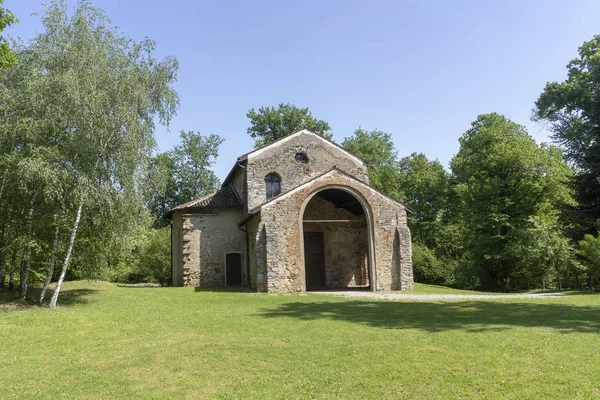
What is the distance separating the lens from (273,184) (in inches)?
1035

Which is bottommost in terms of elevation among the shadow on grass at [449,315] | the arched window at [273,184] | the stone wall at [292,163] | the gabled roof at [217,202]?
the shadow on grass at [449,315]

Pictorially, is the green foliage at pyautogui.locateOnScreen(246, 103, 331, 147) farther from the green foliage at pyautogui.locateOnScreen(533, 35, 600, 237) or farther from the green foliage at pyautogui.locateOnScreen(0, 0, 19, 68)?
the green foliage at pyautogui.locateOnScreen(0, 0, 19, 68)

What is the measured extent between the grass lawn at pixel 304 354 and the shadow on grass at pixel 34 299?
7.94 ft

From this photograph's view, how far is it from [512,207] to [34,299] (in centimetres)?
2831

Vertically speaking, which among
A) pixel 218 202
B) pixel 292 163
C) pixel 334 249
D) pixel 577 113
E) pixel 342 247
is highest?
pixel 577 113

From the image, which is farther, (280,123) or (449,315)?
(280,123)

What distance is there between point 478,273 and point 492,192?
19.7 feet

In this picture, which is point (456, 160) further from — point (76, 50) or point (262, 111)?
point (76, 50)

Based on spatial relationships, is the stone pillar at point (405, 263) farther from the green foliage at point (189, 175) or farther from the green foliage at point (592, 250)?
the green foliage at point (189, 175)

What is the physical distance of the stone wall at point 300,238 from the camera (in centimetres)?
2080

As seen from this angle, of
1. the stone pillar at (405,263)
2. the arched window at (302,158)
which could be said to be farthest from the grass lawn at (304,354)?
the arched window at (302,158)

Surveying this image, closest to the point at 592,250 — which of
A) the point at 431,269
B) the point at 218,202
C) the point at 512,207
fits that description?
the point at 512,207

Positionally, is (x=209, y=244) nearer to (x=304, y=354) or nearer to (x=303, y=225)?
(x=303, y=225)

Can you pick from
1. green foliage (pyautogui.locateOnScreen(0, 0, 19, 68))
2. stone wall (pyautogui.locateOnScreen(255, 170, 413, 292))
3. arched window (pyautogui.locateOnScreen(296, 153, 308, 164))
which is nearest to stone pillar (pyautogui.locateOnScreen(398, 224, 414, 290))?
stone wall (pyautogui.locateOnScreen(255, 170, 413, 292))
